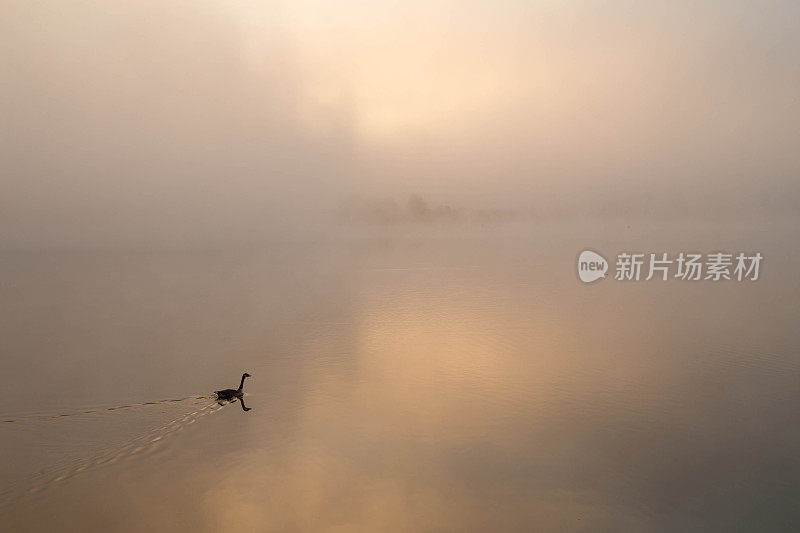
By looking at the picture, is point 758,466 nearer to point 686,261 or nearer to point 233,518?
point 233,518

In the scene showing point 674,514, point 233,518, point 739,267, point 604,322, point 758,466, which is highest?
point 739,267

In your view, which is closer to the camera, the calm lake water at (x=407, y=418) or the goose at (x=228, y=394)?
the calm lake water at (x=407, y=418)

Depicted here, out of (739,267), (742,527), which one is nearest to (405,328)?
(742,527)

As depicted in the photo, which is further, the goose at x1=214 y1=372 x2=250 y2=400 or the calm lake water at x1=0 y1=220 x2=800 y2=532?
the goose at x1=214 y1=372 x2=250 y2=400

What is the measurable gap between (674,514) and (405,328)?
47.8ft

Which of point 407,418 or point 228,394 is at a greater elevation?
point 407,418

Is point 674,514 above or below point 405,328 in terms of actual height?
below

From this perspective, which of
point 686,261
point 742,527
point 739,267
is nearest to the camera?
point 742,527

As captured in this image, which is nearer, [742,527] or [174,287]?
[742,527]

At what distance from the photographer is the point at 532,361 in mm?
16875

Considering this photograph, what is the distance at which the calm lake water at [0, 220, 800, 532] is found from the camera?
28.4 feet

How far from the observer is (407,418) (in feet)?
41.7

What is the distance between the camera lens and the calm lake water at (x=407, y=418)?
866 cm

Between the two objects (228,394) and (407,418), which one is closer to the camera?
(407,418)
